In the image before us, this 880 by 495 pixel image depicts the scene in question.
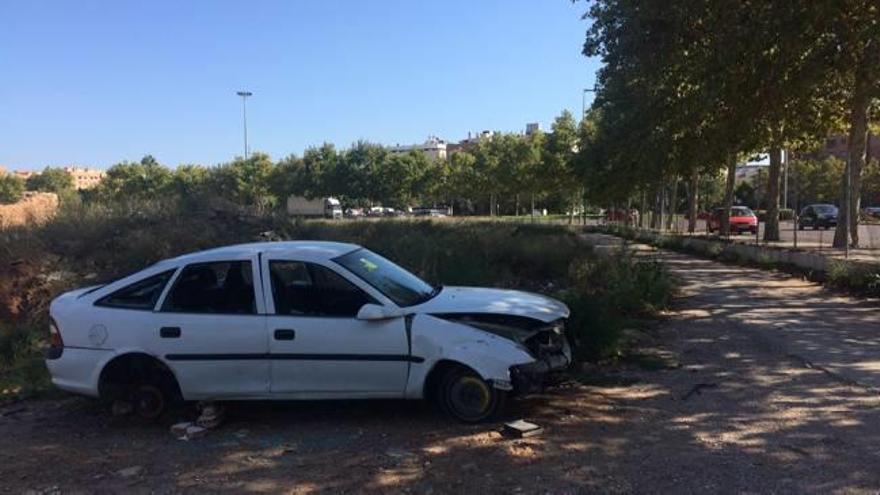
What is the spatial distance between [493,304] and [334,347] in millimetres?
1359

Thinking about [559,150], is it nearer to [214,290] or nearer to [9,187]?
[214,290]

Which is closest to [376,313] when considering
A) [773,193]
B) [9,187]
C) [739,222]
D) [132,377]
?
[132,377]

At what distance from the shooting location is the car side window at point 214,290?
654cm

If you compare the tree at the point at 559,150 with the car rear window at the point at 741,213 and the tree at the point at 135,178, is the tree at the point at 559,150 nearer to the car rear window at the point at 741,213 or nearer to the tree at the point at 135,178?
the car rear window at the point at 741,213

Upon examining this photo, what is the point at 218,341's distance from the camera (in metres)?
6.39

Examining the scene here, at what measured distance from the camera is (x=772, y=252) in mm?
20516

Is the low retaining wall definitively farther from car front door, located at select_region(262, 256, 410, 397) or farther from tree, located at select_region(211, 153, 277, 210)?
tree, located at select_region(211, 153, 277, 210)

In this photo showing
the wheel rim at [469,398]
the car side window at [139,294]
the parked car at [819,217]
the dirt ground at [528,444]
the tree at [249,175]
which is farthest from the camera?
the tree at [249,175]

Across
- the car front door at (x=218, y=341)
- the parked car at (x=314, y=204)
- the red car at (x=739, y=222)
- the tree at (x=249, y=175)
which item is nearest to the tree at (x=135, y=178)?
the tree at (x=249, y=175)

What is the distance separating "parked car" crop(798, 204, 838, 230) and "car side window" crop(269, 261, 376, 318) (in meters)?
45.3

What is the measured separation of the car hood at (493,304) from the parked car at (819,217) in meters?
44.1

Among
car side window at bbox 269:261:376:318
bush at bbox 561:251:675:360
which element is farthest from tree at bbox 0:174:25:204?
car side window at bbox 269:261:376:318

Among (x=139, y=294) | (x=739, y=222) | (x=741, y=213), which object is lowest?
(x=139, y=294)

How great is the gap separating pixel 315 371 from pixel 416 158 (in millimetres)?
69804
